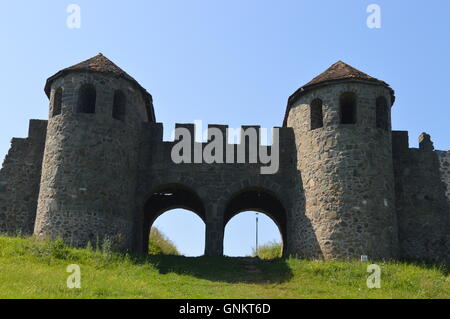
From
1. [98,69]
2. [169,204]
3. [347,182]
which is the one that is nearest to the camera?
[347,182]

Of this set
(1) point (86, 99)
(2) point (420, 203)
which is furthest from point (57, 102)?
(2) point (420, 203)

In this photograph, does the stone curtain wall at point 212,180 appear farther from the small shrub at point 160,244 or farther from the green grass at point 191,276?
the small shrub at point 160,244

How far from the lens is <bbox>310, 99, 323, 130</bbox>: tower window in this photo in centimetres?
2178

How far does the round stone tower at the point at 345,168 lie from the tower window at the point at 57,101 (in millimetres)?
8831

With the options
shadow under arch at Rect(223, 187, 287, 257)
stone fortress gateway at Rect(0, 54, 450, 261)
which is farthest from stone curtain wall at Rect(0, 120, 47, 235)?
shadow under arch at Rect(223, 187, 287, 257)

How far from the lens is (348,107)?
76.2 feet

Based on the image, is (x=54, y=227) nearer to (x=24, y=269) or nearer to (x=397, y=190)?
(x=24, y=269)

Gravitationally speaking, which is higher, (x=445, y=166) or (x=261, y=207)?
(x=445, y=166)

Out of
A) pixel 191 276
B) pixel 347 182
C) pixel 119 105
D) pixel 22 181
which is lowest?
pixel 191 276

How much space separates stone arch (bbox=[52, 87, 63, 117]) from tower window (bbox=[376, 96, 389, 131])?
1162 cm

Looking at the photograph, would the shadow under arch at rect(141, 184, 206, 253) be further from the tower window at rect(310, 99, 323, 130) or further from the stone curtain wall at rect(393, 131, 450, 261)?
the stone curtain wall at rect(393, 131, 450, 261)

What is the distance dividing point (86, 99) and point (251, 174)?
6.87 metres

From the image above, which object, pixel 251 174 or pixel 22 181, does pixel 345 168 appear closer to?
pixel 251 174
